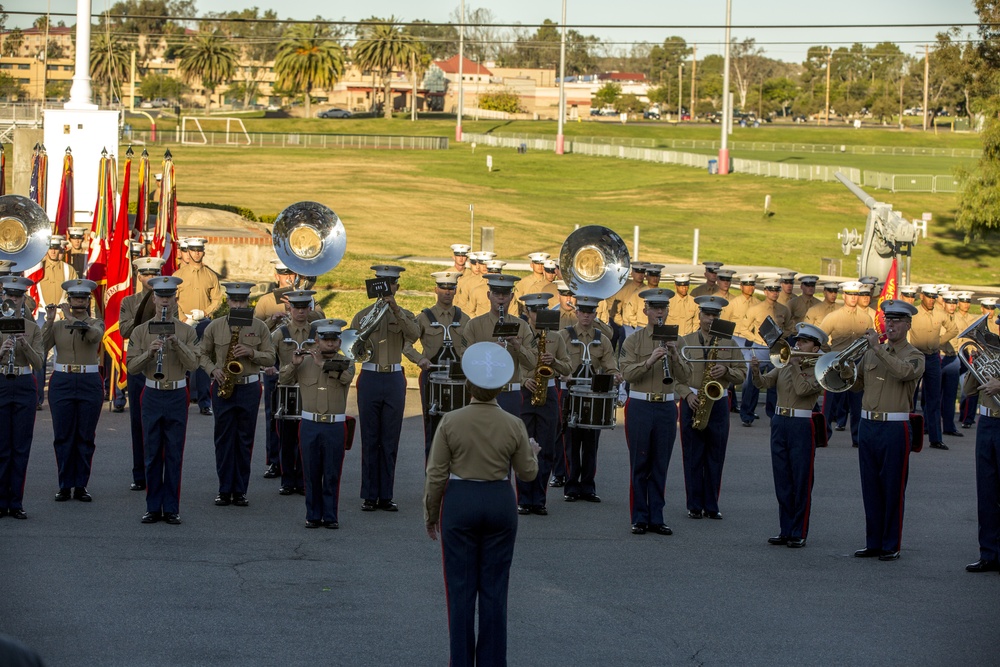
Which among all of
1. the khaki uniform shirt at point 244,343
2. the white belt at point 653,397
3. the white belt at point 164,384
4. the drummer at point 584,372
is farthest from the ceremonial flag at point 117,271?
the white belt at point 653,397

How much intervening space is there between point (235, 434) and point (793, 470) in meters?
5.16

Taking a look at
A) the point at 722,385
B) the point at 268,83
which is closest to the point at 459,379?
the point at 722,385

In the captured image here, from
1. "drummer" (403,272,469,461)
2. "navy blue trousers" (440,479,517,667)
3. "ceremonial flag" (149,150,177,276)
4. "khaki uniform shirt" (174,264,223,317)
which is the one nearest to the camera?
"navy blue trousers" (440,479,517,667)

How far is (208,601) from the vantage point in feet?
29.6

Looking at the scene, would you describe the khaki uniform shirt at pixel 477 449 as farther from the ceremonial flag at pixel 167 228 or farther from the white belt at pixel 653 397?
the ceremonial flag at pixel 167 228

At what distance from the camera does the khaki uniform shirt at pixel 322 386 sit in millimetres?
11586

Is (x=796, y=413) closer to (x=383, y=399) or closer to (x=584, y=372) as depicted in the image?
(x=584, y=372)

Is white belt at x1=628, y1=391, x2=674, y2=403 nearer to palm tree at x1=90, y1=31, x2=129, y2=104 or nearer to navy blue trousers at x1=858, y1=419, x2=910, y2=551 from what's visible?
navy blue trousers at x1=858, y1=419, x2=910, y2=551

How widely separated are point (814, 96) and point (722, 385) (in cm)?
14843

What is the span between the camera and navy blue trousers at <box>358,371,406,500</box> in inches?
484

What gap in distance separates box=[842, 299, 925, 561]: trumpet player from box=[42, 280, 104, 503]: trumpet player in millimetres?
6875

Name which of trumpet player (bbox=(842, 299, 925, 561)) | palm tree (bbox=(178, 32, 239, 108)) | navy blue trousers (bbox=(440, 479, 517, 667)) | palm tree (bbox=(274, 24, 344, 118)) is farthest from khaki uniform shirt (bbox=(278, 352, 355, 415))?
palm tree (bbox=(178, 32, 239, 108))

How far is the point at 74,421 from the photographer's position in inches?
480

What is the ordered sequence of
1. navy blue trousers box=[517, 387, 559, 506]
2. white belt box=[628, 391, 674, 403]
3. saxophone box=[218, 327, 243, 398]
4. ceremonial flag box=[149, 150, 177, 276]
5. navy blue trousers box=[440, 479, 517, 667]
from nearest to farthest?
navy blue trousers box=[440, 479, 517, 667]
white belt box=[628, 391, 674, 403]
saxophone box=[218, 327, 243, 398]
navy blue trousers box=[517, 387, 559, 506]
ceremonial flag box=[149, 150, 177, 276]
